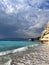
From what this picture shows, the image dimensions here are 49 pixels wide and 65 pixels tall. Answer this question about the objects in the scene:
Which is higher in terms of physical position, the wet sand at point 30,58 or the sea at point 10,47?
the sea at point 10,47

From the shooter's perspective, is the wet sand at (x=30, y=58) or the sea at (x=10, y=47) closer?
the wet sand at (x=30, y=58)

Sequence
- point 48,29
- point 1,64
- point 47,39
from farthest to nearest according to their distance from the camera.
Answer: point 48,29 → point 47,39 → point 1,64

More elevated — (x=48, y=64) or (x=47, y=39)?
(x=47, y=39)

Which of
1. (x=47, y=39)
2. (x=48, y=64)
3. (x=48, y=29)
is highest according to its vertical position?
(x=48, y=29)

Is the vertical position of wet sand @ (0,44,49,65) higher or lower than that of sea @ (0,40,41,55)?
lower

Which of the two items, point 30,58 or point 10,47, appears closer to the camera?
point 30,58

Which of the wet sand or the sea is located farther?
the sea

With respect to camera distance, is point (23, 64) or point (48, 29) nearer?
point (23, 64)

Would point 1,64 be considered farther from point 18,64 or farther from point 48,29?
point 48,29

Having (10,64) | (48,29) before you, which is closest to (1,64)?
(10,64)

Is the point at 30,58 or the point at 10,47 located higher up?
the point at 10,47

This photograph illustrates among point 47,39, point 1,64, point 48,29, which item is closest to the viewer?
point 1,64

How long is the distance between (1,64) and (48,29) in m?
71.8

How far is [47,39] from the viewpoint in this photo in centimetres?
6994
